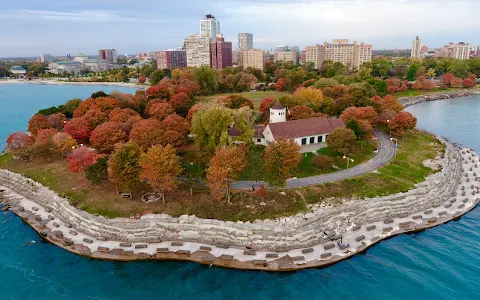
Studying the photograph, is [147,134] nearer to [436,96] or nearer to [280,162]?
[280,162]

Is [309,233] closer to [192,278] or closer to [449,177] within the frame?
[192,278]

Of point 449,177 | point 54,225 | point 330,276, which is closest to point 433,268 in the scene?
point 330,276

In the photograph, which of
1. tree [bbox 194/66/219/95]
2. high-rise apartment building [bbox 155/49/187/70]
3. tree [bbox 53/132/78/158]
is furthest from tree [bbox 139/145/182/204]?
high-rise apartment building [bbox 155/49/187/70]

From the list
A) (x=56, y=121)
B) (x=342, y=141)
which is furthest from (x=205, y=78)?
(x=342, y=141)

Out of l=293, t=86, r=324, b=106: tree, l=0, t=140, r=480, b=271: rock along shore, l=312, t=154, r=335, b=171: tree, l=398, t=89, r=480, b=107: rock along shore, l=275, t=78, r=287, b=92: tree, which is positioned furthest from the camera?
l=398, t=89, r=480, b=107: rock along shore

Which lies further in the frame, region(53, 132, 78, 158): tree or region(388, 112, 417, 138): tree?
region(388, 112, 417, 138): tree

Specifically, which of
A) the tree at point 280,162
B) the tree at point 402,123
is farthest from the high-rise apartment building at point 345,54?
the tree at point 280,162

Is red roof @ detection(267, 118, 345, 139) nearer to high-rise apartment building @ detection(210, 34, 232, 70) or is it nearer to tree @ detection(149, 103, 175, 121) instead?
tree @ detection(149, 103, 175, 121)
